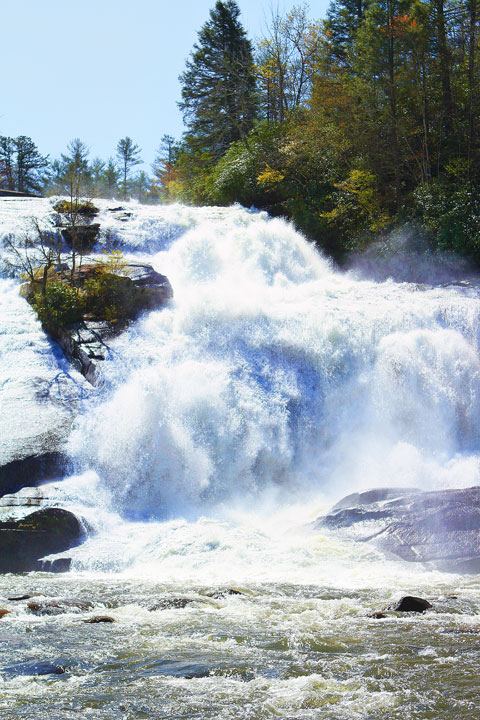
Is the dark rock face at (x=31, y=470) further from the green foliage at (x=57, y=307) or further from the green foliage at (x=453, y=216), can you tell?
the green foliage at (x=453, y=216)

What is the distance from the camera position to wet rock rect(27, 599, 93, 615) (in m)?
7.80

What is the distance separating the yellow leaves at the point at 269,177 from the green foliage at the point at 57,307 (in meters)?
12.5

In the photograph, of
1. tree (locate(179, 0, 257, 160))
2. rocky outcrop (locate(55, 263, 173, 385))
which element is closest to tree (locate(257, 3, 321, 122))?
tree (locate(179, 0, 257, 160))

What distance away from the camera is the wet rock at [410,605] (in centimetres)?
747

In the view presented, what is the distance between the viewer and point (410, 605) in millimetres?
7500

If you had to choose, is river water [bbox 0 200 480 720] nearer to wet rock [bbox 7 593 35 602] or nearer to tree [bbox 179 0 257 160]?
wet rock [bbox 7 593 35 602]

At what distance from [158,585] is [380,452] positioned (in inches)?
271

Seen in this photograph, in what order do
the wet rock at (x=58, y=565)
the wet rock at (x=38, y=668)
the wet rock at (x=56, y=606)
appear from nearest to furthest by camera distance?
the wet rock at (x=38, y=668) < the wet rock at (x=56, y=606) < the wet rock at (x=58, y=565)

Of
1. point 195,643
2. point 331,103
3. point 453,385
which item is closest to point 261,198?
point 331,103

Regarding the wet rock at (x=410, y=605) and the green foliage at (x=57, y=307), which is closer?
the wet rock at (x=410, y=605)

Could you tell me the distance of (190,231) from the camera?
892 inches

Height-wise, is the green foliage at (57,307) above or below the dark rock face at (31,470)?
above

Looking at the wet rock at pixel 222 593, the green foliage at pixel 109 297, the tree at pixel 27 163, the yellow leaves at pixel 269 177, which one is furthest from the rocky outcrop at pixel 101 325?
the tree at pixel 27 163

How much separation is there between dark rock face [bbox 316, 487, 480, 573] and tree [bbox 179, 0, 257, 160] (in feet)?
98.0
